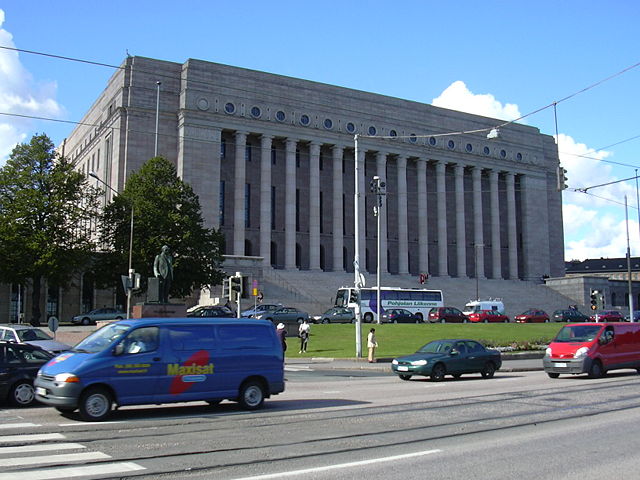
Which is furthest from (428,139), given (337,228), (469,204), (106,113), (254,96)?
(106,113)

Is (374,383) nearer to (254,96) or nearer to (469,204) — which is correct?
(254,96)

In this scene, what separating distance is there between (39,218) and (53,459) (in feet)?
148

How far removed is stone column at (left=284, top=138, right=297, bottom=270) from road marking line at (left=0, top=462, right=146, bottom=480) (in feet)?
211

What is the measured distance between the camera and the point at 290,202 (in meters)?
74.4

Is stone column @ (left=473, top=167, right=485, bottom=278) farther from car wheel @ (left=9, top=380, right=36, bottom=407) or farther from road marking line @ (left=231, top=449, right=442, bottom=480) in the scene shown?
road marking line @ (left=231, top=449, right=442, bottom=480)

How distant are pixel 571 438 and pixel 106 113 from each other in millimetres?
72915

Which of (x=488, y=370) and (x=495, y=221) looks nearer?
(x=488, y=370)

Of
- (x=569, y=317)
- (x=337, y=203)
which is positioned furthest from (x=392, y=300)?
(x=337, y=203)

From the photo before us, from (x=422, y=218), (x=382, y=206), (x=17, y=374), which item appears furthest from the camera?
(x=422, y=218)

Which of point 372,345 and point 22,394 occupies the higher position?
point 372,345

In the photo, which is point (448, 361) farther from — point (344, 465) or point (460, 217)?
point (460, 217)

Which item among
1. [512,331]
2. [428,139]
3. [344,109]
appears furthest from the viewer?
[428,139]

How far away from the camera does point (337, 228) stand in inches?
3063

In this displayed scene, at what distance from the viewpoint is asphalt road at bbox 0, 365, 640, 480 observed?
→ 829 centimetres
